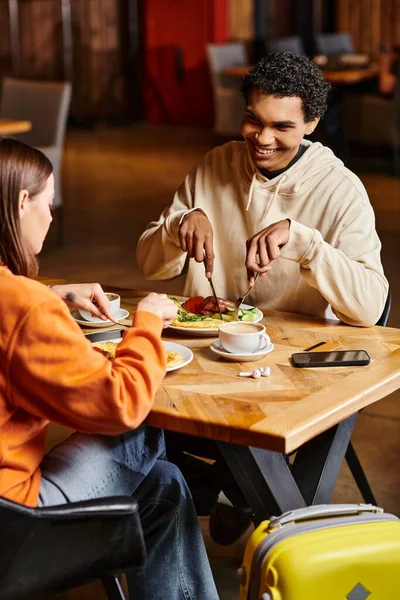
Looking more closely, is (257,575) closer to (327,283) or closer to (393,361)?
(393,361)

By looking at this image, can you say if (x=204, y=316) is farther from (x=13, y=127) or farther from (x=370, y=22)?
(x=370, y=22)

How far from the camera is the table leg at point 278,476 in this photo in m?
1.88

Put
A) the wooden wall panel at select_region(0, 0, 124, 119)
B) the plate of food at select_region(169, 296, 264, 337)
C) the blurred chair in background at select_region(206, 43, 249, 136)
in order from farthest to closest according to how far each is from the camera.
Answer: the wooden wall panel at select_region(0, 0, 124, 119)
the blurred chair in background at select_region(206, 43, 249, 136)
the plate of food at select_region(169, 296, 264, 337)

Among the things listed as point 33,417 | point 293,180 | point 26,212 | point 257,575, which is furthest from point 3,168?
point 293,180

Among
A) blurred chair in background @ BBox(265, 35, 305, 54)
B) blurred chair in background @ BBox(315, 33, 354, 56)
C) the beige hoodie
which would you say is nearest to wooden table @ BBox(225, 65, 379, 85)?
blurred chair in background @ BBox(265, 35, 305, 54)

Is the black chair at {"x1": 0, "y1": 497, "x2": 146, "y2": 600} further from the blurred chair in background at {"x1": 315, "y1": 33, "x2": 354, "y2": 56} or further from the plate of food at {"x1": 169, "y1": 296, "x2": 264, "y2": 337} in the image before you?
the blurred chair in background at {"x1": 315, "y1": 33, "x2": 354, "y2": 56}

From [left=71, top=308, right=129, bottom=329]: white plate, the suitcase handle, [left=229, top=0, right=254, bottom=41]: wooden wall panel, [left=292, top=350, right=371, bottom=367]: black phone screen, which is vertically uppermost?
[left=229, top=0, right=254, bottom=41]: wooden wall panel

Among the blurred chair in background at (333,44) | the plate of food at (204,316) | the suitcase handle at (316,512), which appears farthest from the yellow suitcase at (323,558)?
the blurred chair in background at (333,44)

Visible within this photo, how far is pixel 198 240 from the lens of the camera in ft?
8.04

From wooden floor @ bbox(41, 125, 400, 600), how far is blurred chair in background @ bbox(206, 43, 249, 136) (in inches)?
18.2

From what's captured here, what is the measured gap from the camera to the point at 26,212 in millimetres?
1781

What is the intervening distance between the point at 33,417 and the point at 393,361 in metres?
0.77

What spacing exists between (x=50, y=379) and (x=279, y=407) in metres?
0.43

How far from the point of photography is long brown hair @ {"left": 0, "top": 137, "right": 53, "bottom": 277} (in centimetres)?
175
